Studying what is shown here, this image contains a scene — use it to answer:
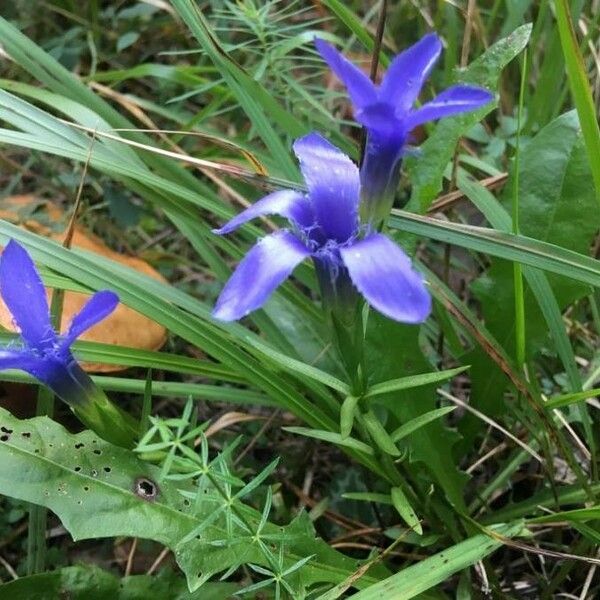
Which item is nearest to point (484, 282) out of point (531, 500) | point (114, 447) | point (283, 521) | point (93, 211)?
point (531, 500)

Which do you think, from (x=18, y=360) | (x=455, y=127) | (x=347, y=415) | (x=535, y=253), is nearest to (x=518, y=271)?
(x=535, y=253)

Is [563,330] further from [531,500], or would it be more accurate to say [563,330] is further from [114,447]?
[114,447]

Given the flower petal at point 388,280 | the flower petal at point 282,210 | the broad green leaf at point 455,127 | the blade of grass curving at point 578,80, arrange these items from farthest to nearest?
the broad green leaf at point 455,127 < the blade of grass curving at point 578,80 < the flower petal at point 282,210 < the flower petal at point 388,280

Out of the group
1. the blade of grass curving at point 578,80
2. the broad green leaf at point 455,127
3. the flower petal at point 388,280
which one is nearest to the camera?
the flower petal at point 388,280

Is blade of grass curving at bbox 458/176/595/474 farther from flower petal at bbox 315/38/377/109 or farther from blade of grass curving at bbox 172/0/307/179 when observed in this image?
flower petal at bbox 315/38/377/109

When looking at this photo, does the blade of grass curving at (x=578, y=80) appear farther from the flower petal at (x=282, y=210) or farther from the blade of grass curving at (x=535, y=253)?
the flower petal at (x=282, y=210)

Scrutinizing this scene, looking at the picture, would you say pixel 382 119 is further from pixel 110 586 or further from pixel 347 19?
pixel 110 586

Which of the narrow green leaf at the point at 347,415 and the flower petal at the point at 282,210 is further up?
the flower petal at the point at 282,210

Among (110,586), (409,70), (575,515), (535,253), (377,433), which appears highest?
(409,70)

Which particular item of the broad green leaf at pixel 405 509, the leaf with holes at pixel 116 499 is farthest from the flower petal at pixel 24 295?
the broad green leaf at pixel 405 509
